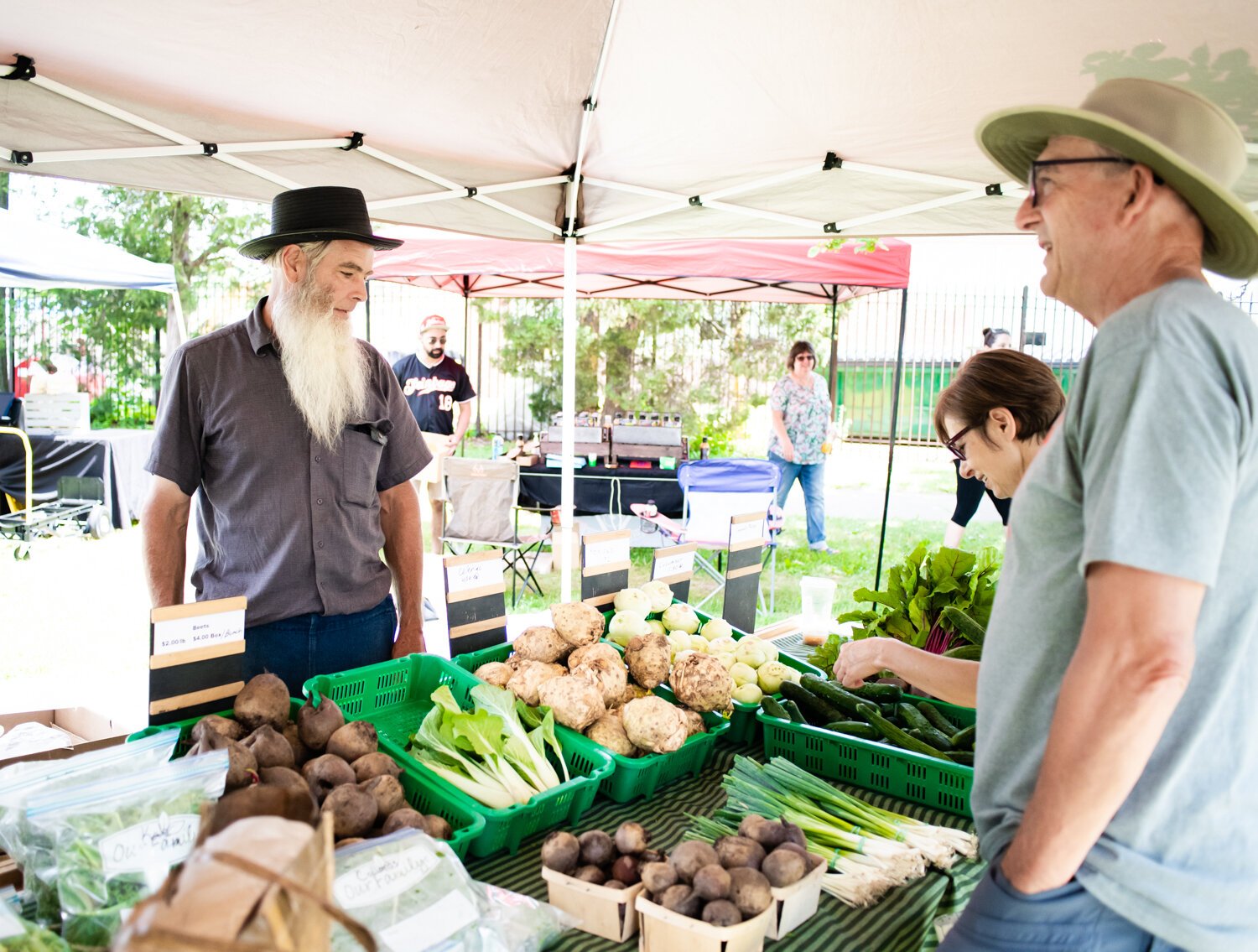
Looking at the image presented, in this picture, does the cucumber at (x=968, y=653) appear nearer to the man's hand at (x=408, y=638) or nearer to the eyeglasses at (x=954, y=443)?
the eyeglasses at (x=954, y=443)

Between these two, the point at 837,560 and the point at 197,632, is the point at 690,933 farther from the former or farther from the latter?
the point at 837,560

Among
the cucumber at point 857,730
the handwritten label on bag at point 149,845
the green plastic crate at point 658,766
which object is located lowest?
the green plastic crate at point 658,766

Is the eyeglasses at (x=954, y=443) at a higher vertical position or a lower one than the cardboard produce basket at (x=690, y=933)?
higher

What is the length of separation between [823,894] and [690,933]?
41 cm

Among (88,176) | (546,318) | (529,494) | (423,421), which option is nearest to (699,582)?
(529,494)

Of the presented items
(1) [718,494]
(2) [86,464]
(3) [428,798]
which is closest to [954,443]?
(3) [428,798]

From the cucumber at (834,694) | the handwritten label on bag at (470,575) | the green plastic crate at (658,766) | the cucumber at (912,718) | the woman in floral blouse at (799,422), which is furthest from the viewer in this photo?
the woman in floral blouse at (799,422)

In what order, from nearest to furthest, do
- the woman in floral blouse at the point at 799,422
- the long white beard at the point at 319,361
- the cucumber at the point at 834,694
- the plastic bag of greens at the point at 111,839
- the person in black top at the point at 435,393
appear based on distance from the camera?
the plastic bag of greens at the point at 111,839 < the cucumber at the point at 834,694 < the long white beard at the point at 319,361 < the person in black top at the point at 435,393 < the woman in floral blouse at the point at 799,422

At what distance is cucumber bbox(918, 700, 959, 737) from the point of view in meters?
2.18

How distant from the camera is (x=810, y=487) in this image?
27.4 ft

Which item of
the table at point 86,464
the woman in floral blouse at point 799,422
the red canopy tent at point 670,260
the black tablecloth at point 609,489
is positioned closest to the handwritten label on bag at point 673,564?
the red canopy tent at point 670,260

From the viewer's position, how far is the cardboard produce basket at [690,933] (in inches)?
50.6

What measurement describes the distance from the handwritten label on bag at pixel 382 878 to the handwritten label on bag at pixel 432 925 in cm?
5

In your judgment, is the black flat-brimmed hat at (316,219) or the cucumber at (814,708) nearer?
the cucumber at (814,708)
